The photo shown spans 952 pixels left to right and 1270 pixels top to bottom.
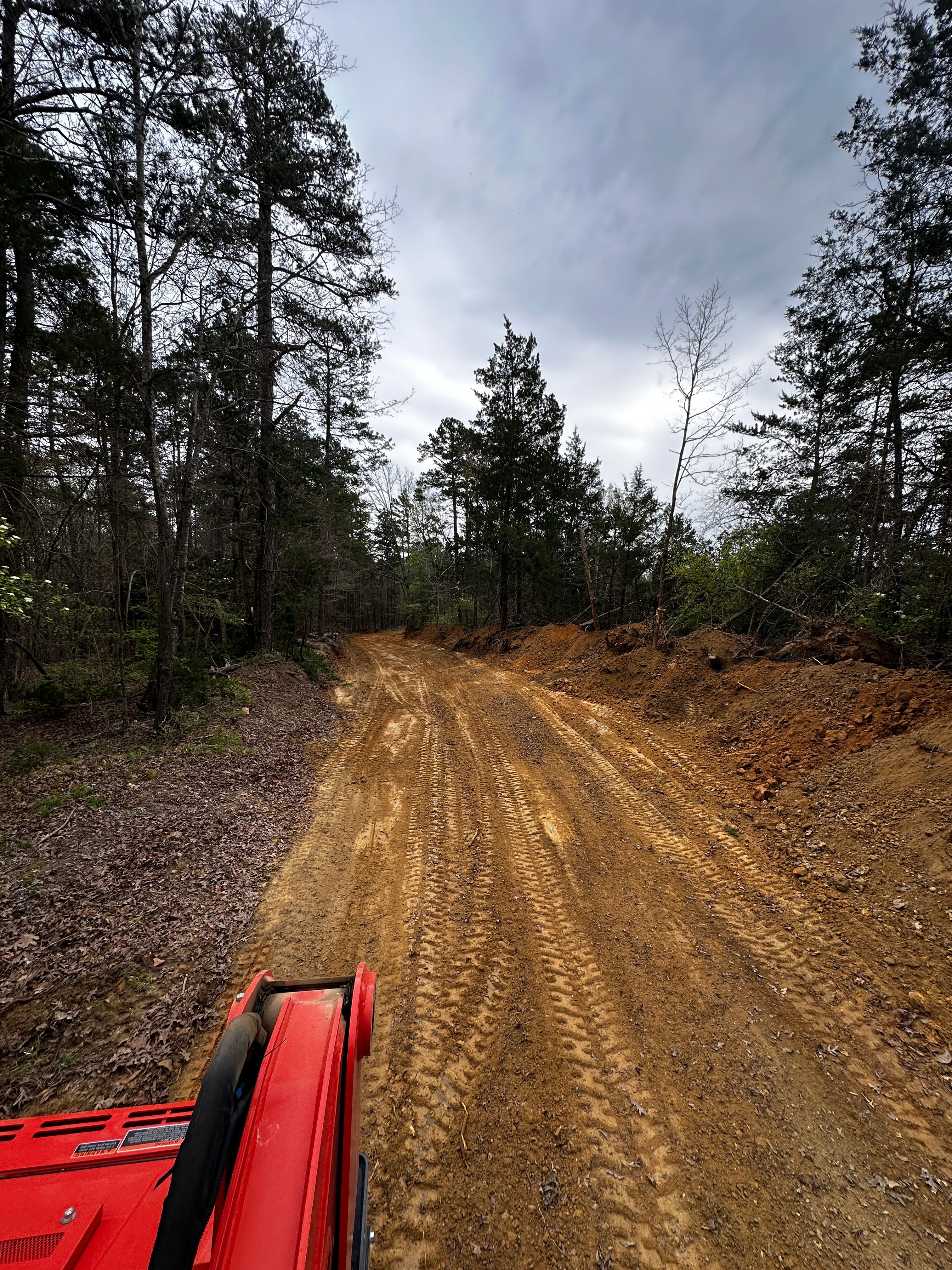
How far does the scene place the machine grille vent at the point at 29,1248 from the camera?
39.2 inches

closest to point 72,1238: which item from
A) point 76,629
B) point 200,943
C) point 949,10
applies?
point 200,943

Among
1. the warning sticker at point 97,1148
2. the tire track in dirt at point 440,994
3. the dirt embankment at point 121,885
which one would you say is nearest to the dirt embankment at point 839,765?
the tire track in dirt at point 440,994

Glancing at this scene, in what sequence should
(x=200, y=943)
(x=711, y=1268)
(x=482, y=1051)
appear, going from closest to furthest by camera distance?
1. (x=711, y=1268)
2. (x=482, y=1051)
3. (x=200, y=943)

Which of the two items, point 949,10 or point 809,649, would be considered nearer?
point 949,10

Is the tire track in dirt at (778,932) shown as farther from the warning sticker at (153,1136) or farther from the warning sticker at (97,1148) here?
the warning sticker at (97,1148)

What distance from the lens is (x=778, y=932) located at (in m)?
3.56

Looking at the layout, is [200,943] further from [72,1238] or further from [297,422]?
[297,422]

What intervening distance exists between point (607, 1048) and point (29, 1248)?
2.62 metres

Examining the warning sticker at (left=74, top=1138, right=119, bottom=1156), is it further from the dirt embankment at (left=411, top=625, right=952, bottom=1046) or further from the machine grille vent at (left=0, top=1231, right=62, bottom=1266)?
the dirt embankment at (left=411, top=625, right=952, bottom=1046)

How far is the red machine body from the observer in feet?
3.39

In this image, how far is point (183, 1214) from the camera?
87 cm

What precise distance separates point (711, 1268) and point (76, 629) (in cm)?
1044

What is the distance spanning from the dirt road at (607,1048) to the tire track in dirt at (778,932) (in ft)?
0.05

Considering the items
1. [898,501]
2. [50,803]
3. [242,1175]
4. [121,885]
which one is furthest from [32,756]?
[898,501]
